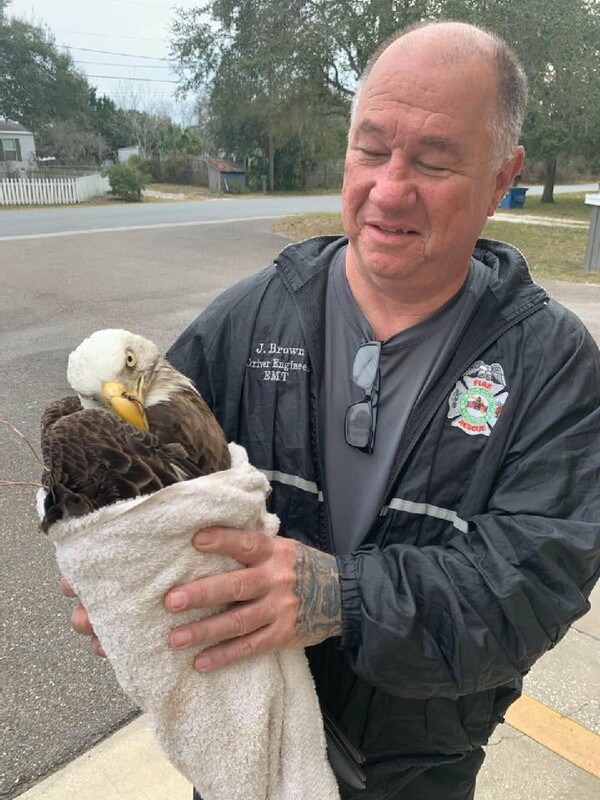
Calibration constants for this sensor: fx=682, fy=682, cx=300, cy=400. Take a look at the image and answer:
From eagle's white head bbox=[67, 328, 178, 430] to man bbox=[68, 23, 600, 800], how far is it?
6.3 inches

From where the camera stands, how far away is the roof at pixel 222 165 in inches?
1892

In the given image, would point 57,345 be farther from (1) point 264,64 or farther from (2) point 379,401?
(1) point 264,64

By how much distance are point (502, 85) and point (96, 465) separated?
1381 millimetres

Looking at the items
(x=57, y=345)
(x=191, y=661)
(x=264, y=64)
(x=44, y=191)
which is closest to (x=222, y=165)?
(x=44, y=191)

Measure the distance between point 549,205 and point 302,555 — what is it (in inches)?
1479

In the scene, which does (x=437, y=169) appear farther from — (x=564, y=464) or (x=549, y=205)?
(x=549, y=205)

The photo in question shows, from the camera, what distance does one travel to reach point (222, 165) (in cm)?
4884

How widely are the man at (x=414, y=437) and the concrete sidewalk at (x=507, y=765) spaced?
95 centimetres

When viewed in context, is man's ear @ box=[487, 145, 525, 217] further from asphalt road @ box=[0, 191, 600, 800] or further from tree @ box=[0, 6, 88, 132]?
tree @ box=[0, 6, 88, 132]

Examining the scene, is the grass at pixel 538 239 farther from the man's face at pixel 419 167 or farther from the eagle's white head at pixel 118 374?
the eagle's white head at pixel 118 374

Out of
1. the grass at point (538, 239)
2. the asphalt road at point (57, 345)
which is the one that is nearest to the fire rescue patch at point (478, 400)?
the asphalt road at point (57, 345)

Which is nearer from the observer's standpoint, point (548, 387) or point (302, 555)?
point (302, 555)

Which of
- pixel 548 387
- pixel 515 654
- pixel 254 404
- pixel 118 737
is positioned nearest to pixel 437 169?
pixel 548 387

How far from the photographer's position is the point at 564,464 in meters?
1.61
